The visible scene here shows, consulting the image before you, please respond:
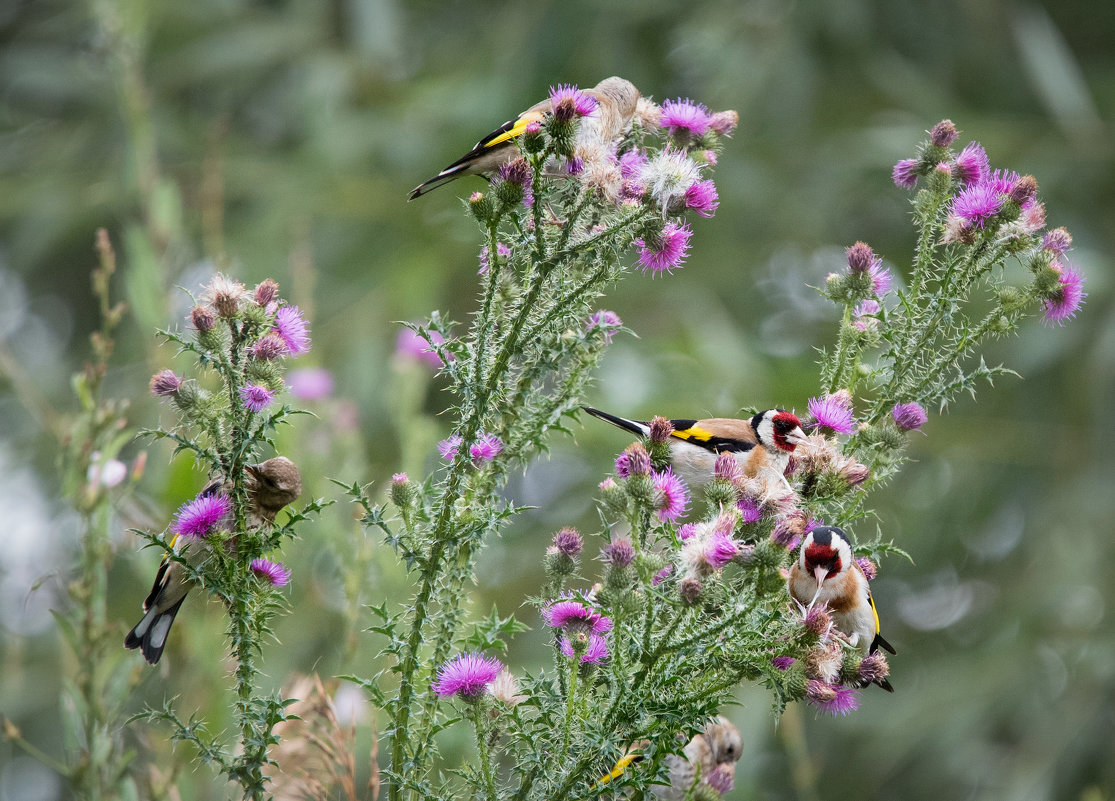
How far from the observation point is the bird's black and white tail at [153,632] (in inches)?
63.8

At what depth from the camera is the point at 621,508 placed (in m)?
1.40

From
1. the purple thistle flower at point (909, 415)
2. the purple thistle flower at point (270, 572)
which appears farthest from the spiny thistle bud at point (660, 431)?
the purple thistle flower at point (270, 572)

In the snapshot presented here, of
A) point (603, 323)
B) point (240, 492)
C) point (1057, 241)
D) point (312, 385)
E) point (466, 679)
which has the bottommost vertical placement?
point (466, 679)

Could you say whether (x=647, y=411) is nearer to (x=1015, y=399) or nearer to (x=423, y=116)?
(x=423, y=116)

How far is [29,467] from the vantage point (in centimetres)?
701

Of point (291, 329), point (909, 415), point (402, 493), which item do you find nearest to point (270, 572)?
point (402, 493)

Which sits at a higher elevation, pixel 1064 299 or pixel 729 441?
pixel 729 441

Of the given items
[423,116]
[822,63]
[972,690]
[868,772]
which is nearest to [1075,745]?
[972,690]

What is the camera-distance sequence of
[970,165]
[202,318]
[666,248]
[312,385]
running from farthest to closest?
[312,385] → [970,165] → [666,248] → [202,318]

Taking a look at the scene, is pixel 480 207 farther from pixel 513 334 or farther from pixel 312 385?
pixel 312 385

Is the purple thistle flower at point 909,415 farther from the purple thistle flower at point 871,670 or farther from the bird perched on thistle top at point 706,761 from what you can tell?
the bird perched on thistle top at point 706,761

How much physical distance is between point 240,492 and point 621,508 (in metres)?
0.47

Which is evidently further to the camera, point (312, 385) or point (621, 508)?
point (312, 385)

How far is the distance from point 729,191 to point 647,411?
272cm
